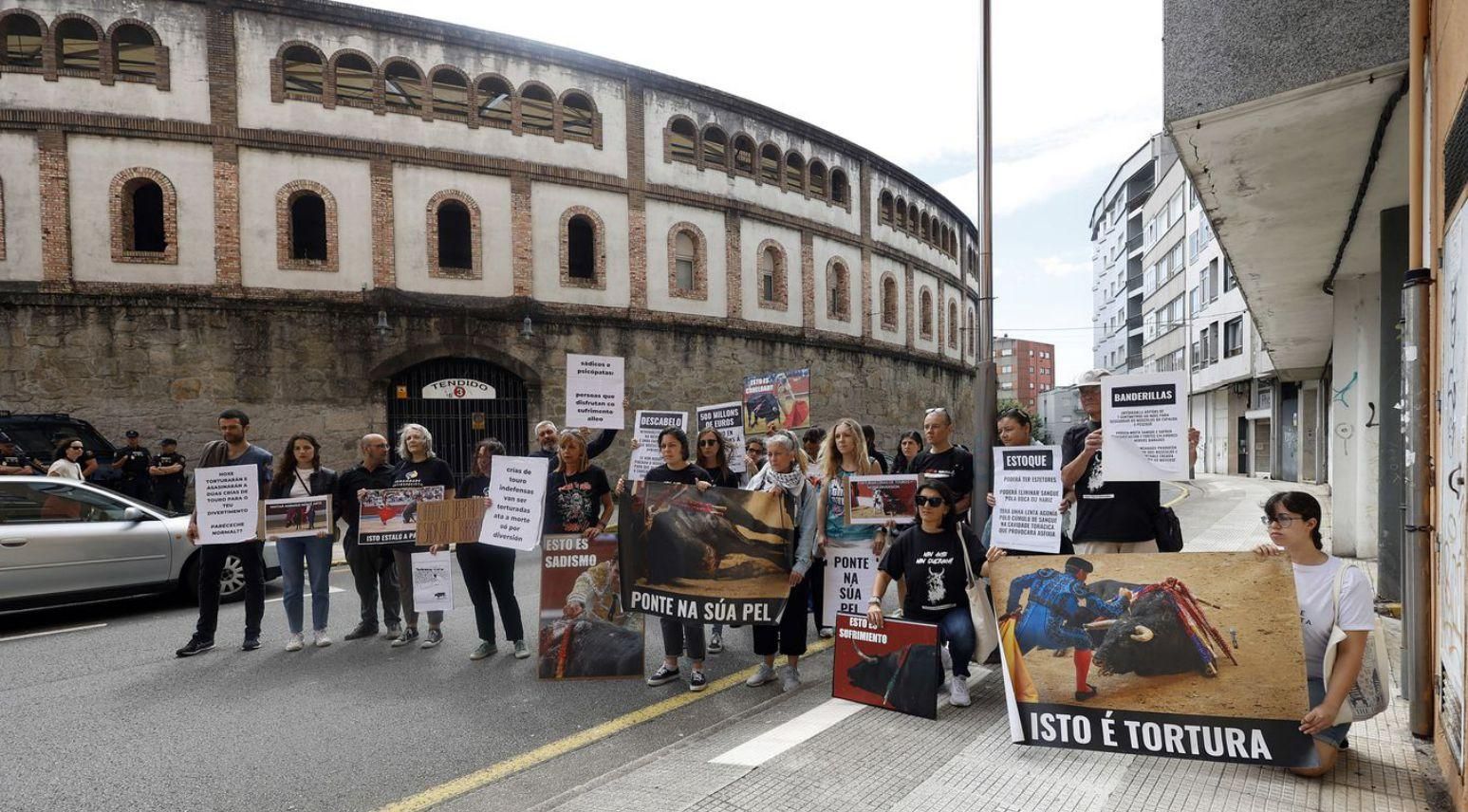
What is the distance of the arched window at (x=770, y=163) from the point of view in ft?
81.6

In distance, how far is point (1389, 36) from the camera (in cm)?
469

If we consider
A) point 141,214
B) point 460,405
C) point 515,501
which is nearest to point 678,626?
point 515,501

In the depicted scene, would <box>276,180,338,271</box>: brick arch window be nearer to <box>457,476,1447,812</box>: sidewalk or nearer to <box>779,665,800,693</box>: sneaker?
<box>779,665,800,693</box>: sneaker

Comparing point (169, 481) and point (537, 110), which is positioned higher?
point (537, 110)

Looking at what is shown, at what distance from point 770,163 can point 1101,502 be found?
860 inches

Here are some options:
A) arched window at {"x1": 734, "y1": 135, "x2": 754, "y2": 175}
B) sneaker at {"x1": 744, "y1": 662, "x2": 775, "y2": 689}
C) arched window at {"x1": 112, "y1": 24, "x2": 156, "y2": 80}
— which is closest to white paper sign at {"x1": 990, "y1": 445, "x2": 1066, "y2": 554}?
sneaker at {"x1": 744, "y1": 662, "x2": 775, "y2": 689}

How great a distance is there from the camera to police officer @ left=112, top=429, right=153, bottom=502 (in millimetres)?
13203

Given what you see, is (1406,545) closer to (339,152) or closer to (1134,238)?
(339,152)

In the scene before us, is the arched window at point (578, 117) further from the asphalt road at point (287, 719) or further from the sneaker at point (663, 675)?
the sneaker at point (663, 675)

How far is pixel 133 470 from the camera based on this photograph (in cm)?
1345

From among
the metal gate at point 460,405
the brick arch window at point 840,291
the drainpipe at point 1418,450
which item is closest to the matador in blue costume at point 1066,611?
the drainpipe at point 1418,450

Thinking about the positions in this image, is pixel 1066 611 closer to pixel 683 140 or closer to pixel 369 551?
pixel 369 551

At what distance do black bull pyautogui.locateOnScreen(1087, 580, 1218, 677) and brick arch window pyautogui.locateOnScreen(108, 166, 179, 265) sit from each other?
1934cm

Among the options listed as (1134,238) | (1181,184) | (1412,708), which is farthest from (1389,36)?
(1134,238)
